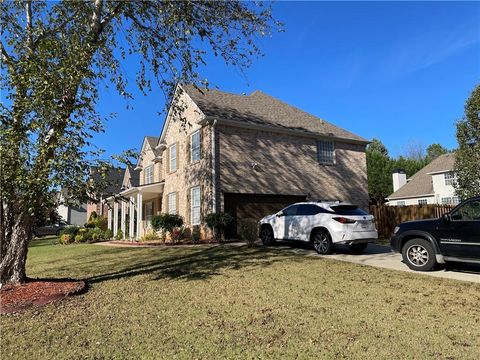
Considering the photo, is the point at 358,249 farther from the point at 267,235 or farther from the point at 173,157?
the point at 173,157

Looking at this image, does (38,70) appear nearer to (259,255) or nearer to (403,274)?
(259,255)

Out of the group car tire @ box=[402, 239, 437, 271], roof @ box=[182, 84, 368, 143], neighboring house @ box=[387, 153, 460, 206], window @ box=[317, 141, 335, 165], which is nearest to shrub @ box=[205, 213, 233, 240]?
roof @ box=[182, 84, 368, 143]

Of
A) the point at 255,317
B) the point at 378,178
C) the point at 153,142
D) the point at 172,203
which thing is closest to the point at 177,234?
the point at 172,203

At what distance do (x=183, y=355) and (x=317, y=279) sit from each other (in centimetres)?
473

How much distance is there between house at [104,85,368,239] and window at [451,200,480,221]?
35.9 ft

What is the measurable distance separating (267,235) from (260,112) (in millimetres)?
9643

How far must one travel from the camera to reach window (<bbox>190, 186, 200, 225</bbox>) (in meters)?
19.6

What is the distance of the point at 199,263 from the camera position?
35.1 ft

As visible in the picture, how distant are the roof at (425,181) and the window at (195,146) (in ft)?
84.5

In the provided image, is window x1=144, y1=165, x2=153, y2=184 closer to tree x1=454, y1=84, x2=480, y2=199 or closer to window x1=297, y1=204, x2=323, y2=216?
window x1=297, y1=204, x2=323, y2=216

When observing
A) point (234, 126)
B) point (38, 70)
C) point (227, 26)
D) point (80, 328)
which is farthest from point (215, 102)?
point (80, 328)

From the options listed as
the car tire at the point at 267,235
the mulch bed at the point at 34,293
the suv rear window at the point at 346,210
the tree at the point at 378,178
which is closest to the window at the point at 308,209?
the suv rear window at the point at 346,210

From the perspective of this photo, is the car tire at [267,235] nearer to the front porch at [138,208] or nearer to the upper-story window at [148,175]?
the front porch at [138,208]

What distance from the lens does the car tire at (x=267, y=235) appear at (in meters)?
14.6
